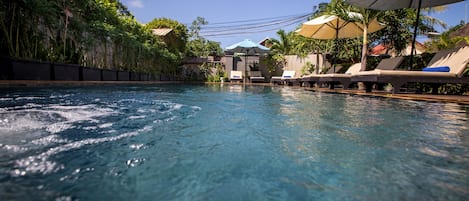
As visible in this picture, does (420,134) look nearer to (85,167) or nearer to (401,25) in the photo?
(85,167)

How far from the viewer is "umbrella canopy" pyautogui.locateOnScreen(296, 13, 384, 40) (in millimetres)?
9520

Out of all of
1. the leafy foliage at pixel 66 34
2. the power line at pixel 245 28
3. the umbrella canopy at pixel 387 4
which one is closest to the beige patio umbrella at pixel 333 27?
the umbrella canopy at pixel 387 4

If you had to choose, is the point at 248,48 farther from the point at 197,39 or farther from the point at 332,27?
the point at 197,39

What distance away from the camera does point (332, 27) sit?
10.2 meters

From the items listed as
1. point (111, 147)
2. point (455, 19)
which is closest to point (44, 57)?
point (111, 147)

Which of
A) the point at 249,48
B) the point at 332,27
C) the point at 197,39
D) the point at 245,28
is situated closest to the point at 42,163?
the point at 332,27

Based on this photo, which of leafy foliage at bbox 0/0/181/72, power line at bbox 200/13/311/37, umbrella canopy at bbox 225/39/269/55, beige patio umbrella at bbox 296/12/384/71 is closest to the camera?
leafy foliage at bbox 0/0/181/72

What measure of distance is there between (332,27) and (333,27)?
0.04 metres

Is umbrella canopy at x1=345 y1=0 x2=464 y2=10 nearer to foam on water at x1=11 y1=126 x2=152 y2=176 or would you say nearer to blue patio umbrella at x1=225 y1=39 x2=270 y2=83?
foam on water at x1=11 y1=126 x2=152 y2=176

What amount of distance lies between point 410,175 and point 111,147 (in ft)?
4.97

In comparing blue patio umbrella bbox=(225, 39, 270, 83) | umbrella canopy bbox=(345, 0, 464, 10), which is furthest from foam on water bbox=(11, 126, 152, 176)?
blue patio umbrella bbox=(225, 39, 270, 83)

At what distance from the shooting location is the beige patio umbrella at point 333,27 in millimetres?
9500

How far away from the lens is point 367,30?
9.30 metres

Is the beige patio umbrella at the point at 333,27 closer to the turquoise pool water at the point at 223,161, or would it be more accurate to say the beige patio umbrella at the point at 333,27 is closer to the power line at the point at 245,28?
the turquoise pool water at the point at 223,161
